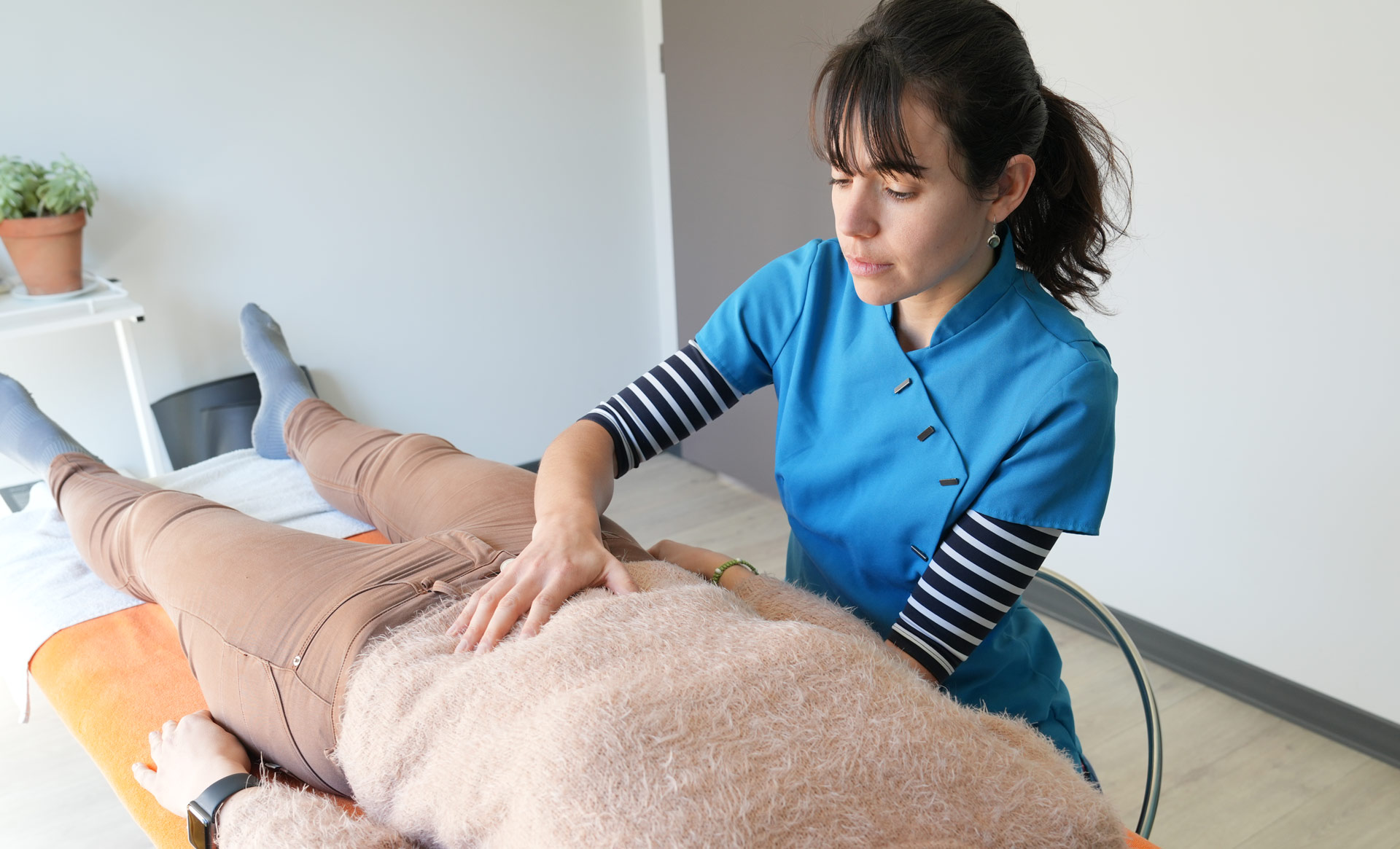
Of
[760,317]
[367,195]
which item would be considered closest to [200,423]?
[367,195]

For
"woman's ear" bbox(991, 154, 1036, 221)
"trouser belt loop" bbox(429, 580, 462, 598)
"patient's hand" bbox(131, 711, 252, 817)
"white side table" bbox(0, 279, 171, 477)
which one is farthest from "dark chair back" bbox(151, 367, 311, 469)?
"woman's ear" bbox(991, 154, 1036, 221)

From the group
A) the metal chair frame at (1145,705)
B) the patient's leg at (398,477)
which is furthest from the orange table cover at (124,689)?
the metal chair frame at (1145,705)

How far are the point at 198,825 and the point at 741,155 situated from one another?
2.35 m

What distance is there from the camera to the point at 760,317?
1259 millimetres

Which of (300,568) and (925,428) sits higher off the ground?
(925,428)

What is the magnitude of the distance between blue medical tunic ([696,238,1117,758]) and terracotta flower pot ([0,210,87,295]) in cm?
175

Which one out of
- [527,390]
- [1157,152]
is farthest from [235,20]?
[1157,152]

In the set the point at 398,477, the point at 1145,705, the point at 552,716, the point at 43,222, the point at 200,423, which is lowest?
the point at 200,423

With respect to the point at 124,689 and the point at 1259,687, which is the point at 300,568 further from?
the point at 1259,687

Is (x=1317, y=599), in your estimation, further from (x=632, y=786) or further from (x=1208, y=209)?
(x=632, y=786)

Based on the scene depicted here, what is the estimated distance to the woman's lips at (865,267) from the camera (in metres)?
1.04

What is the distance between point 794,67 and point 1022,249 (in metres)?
1.68

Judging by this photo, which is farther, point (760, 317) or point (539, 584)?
point (760, 317)

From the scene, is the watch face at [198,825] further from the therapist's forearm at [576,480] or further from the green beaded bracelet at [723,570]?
the green beaded bracelet at [723,570]
